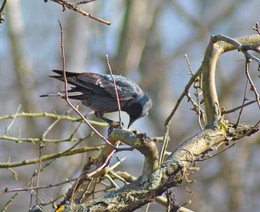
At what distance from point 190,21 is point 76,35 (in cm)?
379

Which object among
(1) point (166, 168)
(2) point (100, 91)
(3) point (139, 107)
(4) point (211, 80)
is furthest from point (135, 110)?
(1) point (166, 168)

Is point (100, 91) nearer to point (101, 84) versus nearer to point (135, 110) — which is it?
point (101, 84)

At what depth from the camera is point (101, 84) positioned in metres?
4.77

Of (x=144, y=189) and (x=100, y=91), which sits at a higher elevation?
A: (x=100, y=91)

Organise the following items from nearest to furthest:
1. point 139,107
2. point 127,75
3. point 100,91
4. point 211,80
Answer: point 211,80 → point 100,91 → point 139,107 → point 127,75

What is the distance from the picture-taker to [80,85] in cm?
457

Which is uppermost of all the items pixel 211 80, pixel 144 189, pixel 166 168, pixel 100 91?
pixel 100 91

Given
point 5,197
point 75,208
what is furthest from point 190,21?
point 75,208

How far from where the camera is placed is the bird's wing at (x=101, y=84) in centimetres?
458

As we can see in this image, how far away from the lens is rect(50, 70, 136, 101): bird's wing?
4.58m

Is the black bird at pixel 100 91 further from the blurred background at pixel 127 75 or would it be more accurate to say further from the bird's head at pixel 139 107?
the blurred background at pixel 127 75

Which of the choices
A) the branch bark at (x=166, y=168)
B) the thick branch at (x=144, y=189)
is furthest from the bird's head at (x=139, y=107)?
the thick branch at (x=144, y=189)

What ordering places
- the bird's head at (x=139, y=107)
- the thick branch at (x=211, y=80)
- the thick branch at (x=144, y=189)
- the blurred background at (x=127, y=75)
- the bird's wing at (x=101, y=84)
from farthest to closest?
the blurred background at (x=127, y=75), the bird's head at (x=139, y=107), the bird's wing at (x=101, y=84), the thick branch at (x=211, y=80), the thick branch at (x=144, y=189)

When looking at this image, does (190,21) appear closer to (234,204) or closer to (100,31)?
(100,31)
